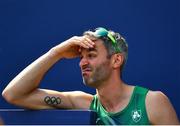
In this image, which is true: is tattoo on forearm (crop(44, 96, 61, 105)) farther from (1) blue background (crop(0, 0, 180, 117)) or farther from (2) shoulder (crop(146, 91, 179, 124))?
(2) shoulder (crop(146, 91, 179, 124))

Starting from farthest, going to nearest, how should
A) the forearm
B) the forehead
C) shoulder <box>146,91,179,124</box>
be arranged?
the forearm → the forehead → shoulder <box>146,91,179,124</box>

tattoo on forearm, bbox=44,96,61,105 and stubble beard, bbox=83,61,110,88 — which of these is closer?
stubble beard, bbox=83,61,110,88

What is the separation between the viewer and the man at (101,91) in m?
2.73

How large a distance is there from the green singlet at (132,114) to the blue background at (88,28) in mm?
358

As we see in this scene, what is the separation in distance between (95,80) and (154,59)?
0.51m

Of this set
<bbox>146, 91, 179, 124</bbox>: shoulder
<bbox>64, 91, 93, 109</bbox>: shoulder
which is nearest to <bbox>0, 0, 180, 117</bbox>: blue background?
<bbox>64, 91, 93, 109</bbox>: shoulder

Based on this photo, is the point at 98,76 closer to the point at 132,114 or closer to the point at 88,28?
the point at 132,114

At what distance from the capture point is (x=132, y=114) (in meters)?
2.74

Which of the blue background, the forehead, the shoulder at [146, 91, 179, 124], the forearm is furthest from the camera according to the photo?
the blue background

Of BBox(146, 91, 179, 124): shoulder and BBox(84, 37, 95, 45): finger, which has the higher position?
BBox(84, 37, 95, 45): finger

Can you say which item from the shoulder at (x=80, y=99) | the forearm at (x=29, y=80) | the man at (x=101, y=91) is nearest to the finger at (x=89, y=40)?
the man at (x=101, y=91)

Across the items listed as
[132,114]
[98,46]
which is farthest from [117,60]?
[132,114]

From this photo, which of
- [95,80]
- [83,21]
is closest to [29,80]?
[95,80]

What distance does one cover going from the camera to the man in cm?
273
